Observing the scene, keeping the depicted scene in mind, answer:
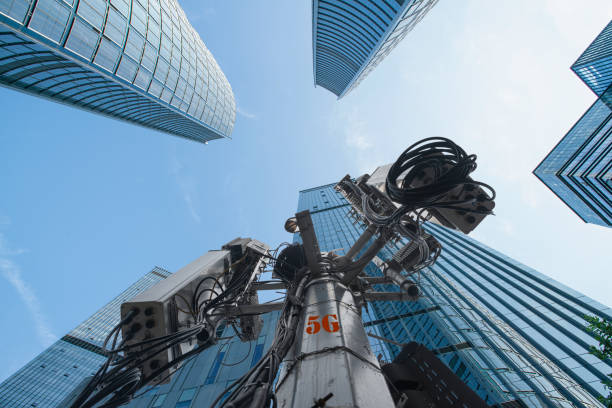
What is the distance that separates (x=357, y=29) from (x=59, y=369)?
110011 mm

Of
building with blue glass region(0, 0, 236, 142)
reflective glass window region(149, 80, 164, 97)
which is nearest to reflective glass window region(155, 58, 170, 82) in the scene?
building with blue glass region(0, 0, 236, 142)

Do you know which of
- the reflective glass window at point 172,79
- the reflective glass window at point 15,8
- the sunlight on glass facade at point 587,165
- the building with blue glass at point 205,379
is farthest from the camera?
the sunlight on glass facade at point 587,165

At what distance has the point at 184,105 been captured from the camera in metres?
39.6

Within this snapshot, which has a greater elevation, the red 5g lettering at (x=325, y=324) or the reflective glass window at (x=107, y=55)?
the red 5g lettering at (x=325, y=324)

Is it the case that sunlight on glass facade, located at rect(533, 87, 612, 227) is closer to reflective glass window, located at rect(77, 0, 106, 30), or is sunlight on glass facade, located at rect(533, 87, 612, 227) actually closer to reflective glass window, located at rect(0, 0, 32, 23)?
reflective glass window, located at rect(77, 0, 106, 30)

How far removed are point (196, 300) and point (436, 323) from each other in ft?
51.9

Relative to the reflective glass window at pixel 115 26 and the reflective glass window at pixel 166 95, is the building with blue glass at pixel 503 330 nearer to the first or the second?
the reflective glass window at pixel 115 26

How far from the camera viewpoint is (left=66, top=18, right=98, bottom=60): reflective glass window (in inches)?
763

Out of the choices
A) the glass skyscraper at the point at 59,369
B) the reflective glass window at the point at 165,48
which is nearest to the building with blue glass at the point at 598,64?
the reflective glass window at the point at 165,48

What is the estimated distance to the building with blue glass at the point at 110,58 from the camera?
17.6m

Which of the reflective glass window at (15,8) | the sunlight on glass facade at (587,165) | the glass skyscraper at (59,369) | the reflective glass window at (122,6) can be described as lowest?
the glass skyscraper at (59,369)

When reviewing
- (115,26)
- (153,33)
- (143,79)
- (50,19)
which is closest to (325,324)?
(50,19)

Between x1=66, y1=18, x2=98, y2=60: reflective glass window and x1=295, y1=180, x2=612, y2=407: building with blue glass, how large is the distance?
2707 centimetres

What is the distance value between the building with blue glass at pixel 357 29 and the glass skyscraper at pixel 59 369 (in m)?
80.2
